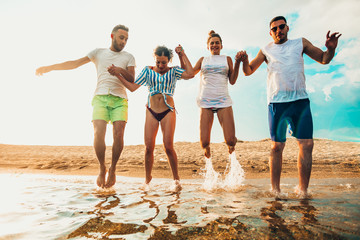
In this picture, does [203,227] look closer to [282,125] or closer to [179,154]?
[282,125]

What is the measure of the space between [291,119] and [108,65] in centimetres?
322

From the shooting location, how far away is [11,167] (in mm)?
9969

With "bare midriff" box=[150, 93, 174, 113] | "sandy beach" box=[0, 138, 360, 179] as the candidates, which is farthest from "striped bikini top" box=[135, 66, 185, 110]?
"sandy beach" box=[0, 138, 360, 179]

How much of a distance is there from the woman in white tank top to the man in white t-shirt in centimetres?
138

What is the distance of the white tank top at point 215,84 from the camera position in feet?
14.7

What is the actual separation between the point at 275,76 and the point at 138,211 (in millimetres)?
2609

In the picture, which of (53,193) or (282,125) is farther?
(53,193)

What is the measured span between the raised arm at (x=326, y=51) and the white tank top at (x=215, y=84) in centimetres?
140

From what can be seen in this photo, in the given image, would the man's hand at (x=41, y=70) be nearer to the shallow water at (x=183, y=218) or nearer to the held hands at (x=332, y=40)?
the shallow water at (x=183, y=218)

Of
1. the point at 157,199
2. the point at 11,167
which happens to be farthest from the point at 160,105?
the point at 11,167

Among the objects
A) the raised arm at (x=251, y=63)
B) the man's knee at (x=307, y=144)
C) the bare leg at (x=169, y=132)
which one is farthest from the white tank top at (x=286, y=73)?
the bare leg at (x=169, y=132)

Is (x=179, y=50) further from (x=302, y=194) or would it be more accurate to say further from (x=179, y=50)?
(x=302, y=194)

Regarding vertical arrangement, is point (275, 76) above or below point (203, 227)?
above

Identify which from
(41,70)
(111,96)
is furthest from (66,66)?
(111,96)
